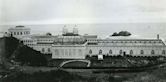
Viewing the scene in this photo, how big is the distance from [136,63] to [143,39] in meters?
0.65

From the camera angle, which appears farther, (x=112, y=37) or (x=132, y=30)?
(x=112, y=37)

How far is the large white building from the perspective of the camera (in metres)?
6.28

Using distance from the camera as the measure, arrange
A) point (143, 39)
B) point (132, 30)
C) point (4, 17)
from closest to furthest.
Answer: point (4, 17), point (132, 30), point (143, 39)

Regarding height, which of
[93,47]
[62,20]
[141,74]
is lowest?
[141,74]

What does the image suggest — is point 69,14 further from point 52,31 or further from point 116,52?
point 116,52

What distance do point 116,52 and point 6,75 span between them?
2202mm

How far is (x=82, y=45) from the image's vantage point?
654cm

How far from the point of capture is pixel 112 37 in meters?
6.55

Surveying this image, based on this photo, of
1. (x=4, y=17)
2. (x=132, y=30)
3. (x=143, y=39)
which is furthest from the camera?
(x=143, y=39)

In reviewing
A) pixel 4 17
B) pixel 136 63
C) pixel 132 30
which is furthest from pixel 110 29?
pixel 4 17

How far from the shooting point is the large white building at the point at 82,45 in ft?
20.6

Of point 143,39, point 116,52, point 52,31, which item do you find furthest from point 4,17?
point 143,39

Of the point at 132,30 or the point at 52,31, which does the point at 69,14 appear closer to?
the point at 52,31

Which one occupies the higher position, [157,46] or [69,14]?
[69,14]
